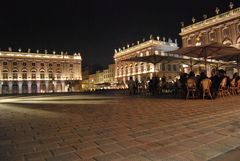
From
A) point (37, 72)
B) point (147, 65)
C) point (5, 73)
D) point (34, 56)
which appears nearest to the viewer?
point (147, 65)

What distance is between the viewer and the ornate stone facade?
39922 millimetres

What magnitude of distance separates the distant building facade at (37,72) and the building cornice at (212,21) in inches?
1435

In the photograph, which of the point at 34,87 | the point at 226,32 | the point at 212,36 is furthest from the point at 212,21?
the point at 34,87

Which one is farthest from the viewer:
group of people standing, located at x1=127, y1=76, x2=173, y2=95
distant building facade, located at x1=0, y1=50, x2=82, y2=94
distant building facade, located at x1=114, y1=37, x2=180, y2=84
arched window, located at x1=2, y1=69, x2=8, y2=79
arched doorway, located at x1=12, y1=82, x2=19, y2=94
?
arched doorway, located at x1=12, y1=82, x2=19, y2=94

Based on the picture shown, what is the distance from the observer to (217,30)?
43531 mm

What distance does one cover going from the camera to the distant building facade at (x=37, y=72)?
6738cm

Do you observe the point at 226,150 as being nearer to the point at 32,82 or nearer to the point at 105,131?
the point at 105,131

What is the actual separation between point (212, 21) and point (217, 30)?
2226 mm

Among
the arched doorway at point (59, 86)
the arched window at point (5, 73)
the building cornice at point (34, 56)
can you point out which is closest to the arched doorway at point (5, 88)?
the arched window at point (5, 73)

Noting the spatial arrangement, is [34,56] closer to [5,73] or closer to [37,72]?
[37,72]

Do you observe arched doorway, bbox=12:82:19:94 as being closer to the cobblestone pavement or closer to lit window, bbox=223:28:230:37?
lit window, bbox=223:28:230:37

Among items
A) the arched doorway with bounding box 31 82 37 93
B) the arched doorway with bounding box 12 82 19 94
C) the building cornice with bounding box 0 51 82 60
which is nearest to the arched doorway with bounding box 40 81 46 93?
the arched doorway with bounding box 31 82 37 93

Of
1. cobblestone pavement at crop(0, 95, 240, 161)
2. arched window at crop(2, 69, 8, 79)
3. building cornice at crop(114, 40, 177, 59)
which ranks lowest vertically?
cobblestone pavement at crop(0, 95, 240, 161)

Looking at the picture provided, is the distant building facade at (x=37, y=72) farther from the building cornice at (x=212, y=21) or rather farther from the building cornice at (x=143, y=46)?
the building cornice at (x=212, y=21)
